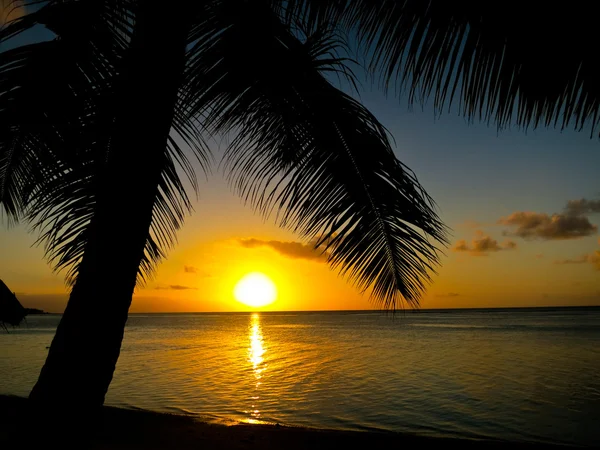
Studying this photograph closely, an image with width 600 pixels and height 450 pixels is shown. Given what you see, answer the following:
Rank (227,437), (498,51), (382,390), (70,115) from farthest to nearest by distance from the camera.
A: 1. (382,390)
2. (227,437)
3. (70,115)
4. (498,51)

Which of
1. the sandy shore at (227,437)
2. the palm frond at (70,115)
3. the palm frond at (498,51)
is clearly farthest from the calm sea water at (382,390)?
the palm frond at (498,51)

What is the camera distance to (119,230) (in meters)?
1.79

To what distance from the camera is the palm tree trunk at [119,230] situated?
1.71 metres

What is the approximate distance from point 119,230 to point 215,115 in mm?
1514

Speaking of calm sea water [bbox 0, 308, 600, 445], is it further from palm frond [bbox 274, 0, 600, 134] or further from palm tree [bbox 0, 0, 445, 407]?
palm frond [bbox 274, 0, 600, 134]

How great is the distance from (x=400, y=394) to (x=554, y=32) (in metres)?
10.7

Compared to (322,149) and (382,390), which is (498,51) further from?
(382,390)

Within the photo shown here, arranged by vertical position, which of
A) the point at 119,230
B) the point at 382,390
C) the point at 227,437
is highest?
the point at 119,230

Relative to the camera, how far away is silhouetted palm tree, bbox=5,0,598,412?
1.58 meters

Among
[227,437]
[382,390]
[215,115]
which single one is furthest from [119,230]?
[382,390]

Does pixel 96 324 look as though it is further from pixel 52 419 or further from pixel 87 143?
pixel 87 143

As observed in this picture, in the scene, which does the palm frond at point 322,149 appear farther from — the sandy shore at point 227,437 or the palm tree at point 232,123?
the sandy shore at point 227,437

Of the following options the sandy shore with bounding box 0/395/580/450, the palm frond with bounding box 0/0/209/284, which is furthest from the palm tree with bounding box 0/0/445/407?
the sandy shore with bounding box 0/395/580/450

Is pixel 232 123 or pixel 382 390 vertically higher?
pixel 232 123
